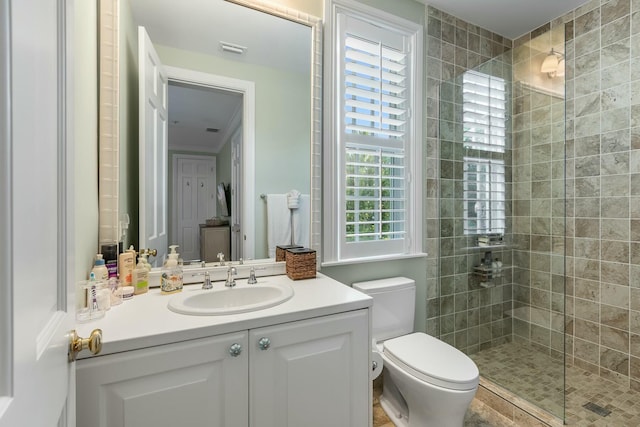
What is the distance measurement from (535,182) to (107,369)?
103 inches

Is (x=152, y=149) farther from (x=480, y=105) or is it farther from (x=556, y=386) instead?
(x=556, y=386)

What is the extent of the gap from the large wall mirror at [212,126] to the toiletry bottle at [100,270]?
0.15 metres

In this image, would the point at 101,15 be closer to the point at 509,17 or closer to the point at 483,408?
the point at 509,17

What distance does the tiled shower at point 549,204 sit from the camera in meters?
1.89

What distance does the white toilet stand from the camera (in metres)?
1.32

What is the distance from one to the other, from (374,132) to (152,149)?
4.03ft

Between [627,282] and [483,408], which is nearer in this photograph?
[483,408]

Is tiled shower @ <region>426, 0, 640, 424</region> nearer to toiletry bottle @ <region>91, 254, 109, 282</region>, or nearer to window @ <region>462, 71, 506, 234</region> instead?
window @ <region>462, 71, 506, 234</region>

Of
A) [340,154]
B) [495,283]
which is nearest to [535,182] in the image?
[495,283]

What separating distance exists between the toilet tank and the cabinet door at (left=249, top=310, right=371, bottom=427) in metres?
0.51

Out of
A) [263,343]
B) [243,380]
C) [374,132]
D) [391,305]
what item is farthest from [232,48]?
[391,305]

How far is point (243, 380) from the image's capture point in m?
0.99

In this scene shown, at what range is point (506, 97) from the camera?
2111 mm

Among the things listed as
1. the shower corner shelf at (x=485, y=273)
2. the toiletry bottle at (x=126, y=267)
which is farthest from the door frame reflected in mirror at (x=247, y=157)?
the shower corner shelf at (x=485, y=273)
